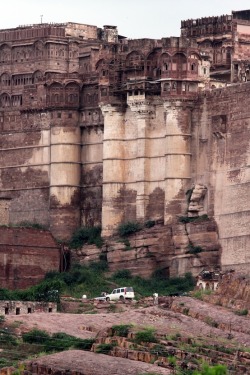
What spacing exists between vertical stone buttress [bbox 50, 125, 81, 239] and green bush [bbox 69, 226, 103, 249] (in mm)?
783

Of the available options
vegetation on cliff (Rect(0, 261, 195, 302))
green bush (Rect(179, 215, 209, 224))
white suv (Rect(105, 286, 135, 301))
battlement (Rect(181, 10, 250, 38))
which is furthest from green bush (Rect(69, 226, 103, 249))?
battlement (Rect(181, 10, 250, 38))

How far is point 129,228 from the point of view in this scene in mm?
104625

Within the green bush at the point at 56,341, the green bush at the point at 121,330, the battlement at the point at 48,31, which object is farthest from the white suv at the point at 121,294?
the battlement at the point at 48,31

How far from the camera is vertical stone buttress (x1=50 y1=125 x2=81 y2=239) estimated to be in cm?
10875

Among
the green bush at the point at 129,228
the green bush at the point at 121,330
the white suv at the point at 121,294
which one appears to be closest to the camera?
the green bush at the point at 121,330

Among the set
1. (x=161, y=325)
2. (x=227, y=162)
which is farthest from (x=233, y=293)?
(x=161, y=325)

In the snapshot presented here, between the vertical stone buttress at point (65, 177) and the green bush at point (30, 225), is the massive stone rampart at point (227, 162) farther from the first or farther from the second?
the green bush at point (30, 225)

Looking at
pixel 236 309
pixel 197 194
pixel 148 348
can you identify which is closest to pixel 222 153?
pixel 197 194

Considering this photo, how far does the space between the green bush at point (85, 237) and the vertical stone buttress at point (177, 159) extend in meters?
4.24

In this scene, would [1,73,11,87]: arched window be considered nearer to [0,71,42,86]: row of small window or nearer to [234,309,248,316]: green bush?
[0,71,42,86]: row of small window

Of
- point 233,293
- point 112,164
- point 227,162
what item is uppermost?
point 112,164

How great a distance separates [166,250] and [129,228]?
1829mm

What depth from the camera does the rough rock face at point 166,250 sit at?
335 feet

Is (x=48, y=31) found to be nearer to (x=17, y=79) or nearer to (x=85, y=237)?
(x=17, y=79)
